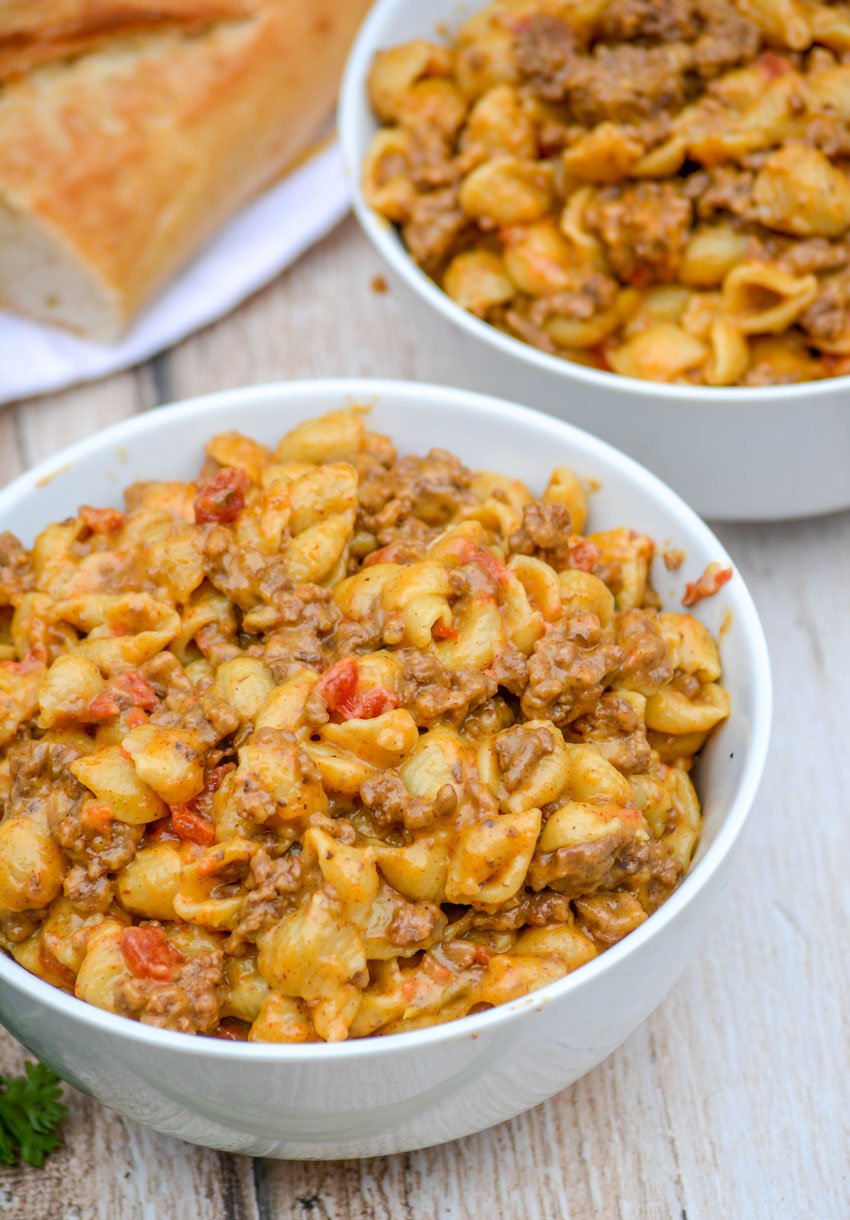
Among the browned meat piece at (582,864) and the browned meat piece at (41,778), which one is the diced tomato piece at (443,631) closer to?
the browned meat piece at (582,864)

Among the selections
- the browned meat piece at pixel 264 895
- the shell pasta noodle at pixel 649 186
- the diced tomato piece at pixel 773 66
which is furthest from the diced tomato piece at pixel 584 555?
the diced tomato piece at pixel 773 66

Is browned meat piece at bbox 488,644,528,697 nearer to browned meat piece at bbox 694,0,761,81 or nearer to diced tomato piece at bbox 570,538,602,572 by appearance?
diced tomato piece at bbox 570,538,602,572

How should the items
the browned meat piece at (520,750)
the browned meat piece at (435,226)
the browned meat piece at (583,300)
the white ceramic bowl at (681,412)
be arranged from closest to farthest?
the browned meat piece at (520,750)
the white ceramic bowl at (681,412)
the browned meat piece at (583,300)
the browned meat piece at (435,226)

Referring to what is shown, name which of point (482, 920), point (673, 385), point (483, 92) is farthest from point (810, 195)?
point (482, 920)

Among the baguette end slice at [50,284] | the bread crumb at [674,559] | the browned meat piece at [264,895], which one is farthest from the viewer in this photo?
the baguette end slice at [50,284]

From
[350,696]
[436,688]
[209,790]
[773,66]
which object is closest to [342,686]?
[350,696]

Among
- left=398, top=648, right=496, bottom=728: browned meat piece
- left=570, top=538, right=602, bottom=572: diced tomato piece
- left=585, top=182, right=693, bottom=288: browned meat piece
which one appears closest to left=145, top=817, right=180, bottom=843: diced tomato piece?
left=398, top=648, right=496, bottom=728: browned meat piece

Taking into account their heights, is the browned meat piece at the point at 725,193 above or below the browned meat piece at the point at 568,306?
above

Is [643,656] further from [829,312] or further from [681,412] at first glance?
[829,312]
